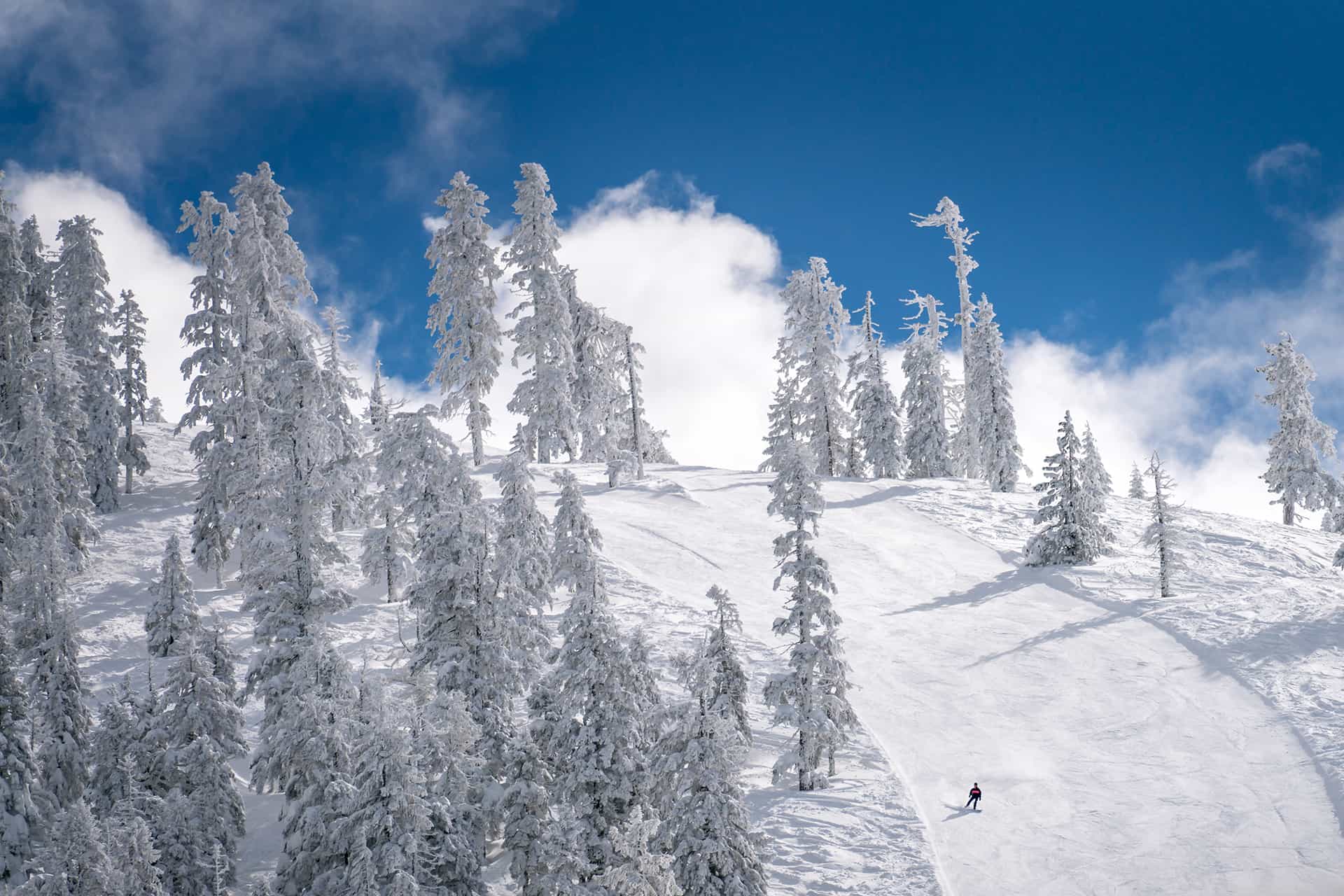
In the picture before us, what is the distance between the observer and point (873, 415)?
2559 inches

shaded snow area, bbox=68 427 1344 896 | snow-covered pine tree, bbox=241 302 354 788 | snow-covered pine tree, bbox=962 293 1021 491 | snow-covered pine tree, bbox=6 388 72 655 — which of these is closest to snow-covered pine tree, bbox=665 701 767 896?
shaded snow area, bbox=68 427 1344 896

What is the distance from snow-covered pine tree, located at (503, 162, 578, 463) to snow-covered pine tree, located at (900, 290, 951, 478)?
29.6m

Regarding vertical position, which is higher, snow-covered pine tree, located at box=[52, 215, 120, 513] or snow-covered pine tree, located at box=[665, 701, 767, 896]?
snow-covered pine tree, located at box=[52, 215, 120, 513]

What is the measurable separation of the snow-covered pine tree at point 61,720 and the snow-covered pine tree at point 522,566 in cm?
1153

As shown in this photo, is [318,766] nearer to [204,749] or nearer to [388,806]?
[388,806]

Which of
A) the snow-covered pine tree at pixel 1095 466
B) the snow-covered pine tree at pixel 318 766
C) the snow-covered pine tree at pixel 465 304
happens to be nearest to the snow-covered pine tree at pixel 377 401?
the snow-covered pine tree at pixel 465 304

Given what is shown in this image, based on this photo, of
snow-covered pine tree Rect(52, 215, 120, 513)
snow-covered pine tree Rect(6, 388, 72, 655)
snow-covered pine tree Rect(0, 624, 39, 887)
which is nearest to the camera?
snow-covered pine tree Rect(0, 624, 39, 887)

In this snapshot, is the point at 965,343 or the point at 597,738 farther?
the point at 965,343

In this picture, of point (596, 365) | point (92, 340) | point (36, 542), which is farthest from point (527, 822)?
point (596, 365)

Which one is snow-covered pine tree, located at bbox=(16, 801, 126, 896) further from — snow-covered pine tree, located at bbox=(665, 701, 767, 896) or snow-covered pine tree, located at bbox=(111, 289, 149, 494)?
snow-covered pine tree, located at bbox=(111, 289, 149, 494)

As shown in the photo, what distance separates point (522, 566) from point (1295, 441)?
57260 millimetres

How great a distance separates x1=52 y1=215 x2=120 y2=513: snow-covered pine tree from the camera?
4175 cm

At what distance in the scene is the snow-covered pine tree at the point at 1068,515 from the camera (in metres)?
43.7

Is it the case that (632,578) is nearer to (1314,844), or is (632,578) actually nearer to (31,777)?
(31,777)
